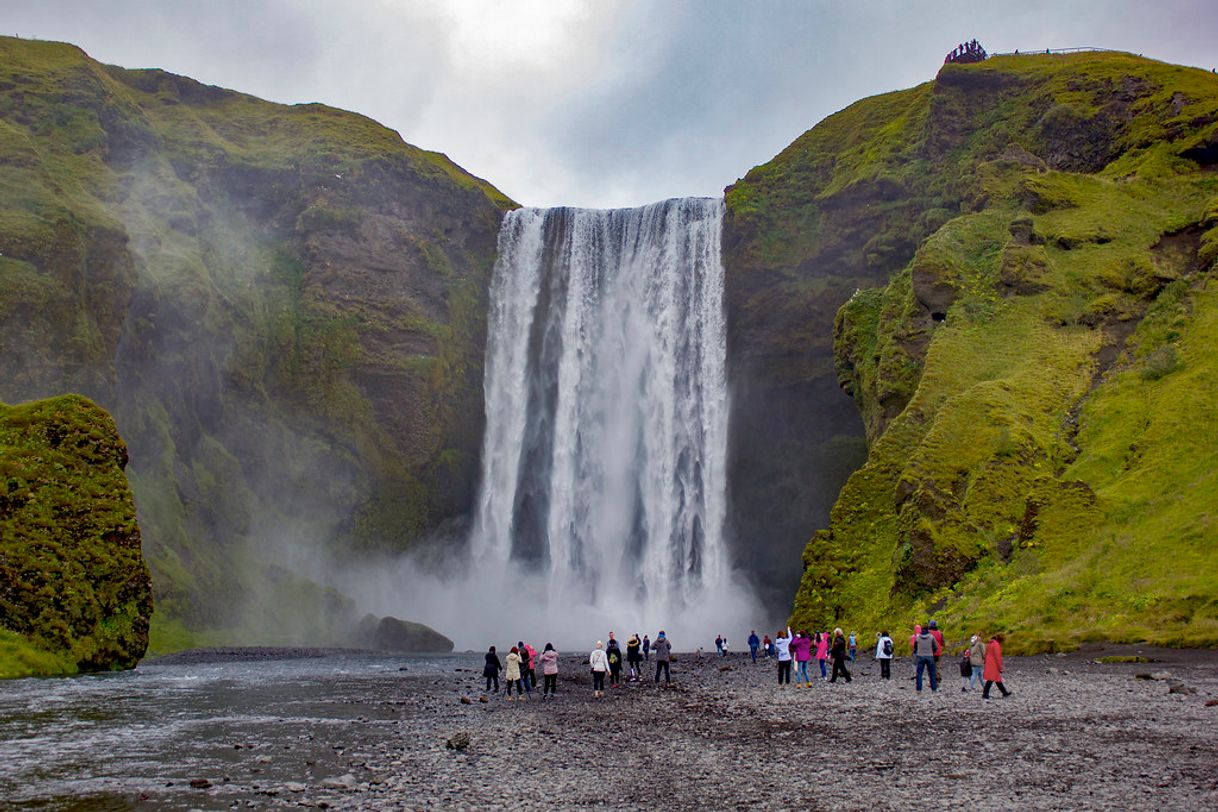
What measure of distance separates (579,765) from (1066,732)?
7.82 meters

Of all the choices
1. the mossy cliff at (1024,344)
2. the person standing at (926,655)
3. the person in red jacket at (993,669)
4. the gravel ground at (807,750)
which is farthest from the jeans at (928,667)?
the mossy cliff at (1024,344)

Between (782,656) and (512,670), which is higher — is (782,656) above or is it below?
above

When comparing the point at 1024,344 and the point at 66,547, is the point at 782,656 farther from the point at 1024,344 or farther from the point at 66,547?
the point at 1024,344

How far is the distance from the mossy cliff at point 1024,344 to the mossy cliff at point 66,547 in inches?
1100

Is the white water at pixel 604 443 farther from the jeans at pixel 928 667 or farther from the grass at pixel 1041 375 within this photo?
the jeans at pixel 928 667

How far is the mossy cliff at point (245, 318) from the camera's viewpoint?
2210 inches

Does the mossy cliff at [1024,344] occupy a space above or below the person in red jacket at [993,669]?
above

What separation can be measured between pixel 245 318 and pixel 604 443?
85.4 feet

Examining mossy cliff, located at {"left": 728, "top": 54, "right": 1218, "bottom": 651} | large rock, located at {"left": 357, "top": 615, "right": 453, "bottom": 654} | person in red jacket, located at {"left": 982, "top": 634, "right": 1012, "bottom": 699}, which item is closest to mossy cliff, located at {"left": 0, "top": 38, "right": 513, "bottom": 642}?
large rock, located at {"left": 357, "top": 615, "right": 453, "bottom": 654}

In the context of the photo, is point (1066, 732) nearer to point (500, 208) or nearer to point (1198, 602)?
point (1198, 602)

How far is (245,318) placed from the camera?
67.6 metres

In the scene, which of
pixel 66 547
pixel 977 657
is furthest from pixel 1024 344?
pixel 66 547

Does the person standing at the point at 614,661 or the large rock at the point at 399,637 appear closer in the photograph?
the person standing at the point at 614,661

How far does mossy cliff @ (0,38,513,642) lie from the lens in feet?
184
